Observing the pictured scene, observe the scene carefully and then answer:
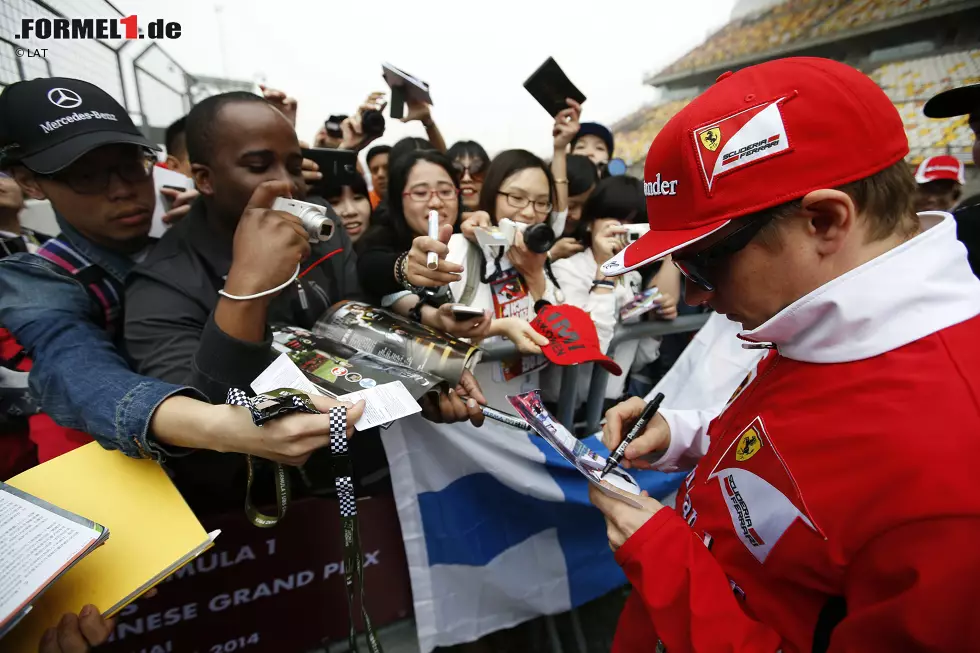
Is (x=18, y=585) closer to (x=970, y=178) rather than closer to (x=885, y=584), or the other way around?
(x=885, y=584)

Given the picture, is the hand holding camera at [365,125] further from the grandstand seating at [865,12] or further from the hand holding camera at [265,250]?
the grandstand seating at [865,12]

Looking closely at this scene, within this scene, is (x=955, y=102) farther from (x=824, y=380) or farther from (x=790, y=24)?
(x=790, y=24)

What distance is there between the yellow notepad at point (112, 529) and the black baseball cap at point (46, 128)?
776mm

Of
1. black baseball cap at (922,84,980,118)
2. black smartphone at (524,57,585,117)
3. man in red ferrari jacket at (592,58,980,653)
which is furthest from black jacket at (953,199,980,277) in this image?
black smartphone at (524,57,585,117)

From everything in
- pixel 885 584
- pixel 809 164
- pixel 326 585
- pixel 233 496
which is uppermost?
pixel 809 164

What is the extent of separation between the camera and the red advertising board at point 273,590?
1421mm

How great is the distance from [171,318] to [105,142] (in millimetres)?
514

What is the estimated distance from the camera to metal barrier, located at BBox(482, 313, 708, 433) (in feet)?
6.15

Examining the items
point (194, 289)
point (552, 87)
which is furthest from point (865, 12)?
point (194, 289)

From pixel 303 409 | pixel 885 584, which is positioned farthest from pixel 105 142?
pixel 885 584

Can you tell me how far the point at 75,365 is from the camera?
1102 mm

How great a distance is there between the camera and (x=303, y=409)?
916mm

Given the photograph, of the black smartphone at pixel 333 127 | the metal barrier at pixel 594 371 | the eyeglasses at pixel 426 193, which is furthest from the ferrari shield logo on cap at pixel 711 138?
the black smartphone at pixel 333 127

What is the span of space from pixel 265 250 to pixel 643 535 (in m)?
1.12
